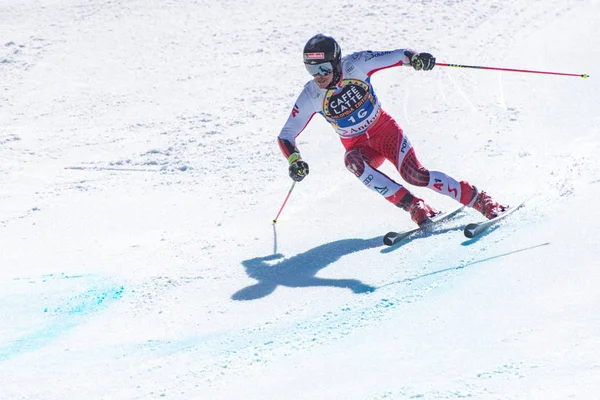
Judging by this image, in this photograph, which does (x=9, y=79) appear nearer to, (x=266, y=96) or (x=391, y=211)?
(x=266, y=96)

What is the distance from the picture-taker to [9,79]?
969 centimetres

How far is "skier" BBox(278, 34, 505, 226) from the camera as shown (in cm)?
566

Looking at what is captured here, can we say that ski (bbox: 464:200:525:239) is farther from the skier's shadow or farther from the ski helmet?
the ski helmet

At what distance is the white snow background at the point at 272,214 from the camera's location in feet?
13.0

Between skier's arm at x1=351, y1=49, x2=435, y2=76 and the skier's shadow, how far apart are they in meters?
1.28

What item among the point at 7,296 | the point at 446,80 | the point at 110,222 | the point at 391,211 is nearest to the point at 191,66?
the point at 446,80

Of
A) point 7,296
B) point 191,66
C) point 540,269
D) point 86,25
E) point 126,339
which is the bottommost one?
point 540,269

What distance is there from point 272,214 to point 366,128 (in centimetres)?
122

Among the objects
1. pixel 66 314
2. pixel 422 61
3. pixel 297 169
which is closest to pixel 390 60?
pixel 422 61

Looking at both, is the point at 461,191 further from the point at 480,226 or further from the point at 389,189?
the point at 389,189

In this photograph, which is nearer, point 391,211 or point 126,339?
point 126,339

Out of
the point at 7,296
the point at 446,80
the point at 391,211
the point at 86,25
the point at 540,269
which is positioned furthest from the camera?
the point at 86,25

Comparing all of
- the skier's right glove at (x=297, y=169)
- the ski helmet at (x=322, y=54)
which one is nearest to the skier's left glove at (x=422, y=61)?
the ski helmet at (x=322, y=54)

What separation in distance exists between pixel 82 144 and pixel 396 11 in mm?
5482
